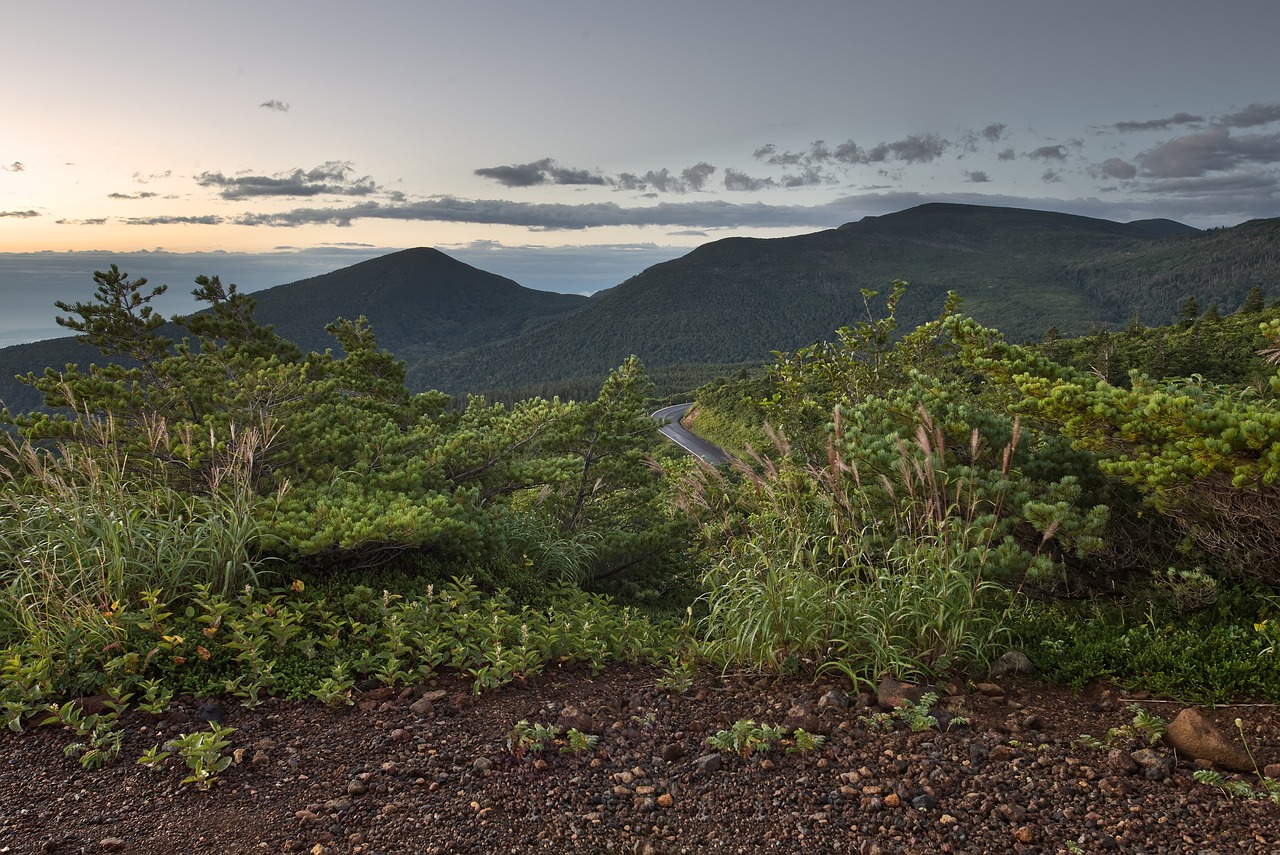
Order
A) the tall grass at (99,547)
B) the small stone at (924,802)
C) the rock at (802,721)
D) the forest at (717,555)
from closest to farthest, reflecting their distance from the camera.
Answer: the small stone at (924,802) < the rock at (802,721) < the forest at (717,555) < the tall grass at (99,547)

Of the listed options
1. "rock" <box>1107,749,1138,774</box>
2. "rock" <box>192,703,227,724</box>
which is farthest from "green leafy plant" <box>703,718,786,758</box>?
"rock" <box>192,703,227,724</box>

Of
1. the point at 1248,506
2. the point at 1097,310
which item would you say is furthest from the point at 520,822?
the point at 1097,310

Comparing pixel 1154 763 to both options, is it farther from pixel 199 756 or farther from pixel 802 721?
pixel 199 756

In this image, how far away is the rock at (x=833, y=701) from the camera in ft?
12.3

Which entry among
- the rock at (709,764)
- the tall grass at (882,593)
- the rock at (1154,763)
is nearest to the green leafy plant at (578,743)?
the rock at (709,764)

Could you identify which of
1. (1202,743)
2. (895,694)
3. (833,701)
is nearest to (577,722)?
(833,701)

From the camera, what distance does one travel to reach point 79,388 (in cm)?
672

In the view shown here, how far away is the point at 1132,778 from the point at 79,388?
810 cm

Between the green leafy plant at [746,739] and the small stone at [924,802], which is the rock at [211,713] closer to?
the green leafy plant at [746,739]

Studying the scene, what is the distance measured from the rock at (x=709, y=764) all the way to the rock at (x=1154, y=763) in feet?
5.63

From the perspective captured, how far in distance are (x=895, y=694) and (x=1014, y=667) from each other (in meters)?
0.80

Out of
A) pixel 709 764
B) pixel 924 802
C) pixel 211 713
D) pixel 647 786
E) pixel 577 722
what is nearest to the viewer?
pixel 924 802

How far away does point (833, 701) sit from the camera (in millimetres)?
3771

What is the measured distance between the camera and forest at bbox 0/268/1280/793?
13.1 feet
